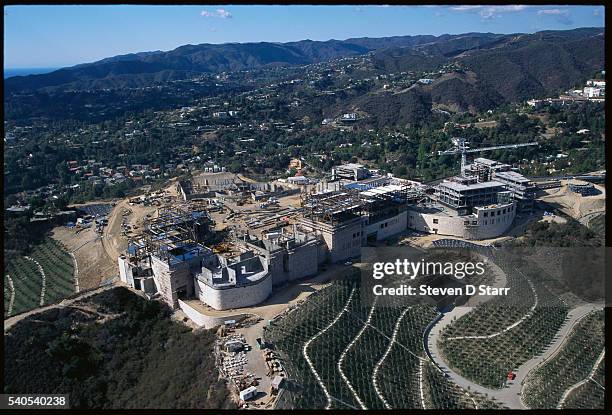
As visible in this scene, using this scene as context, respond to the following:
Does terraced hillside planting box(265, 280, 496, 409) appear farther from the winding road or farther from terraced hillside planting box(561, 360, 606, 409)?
terraced hillside planting box(561, 360, 606, 409)

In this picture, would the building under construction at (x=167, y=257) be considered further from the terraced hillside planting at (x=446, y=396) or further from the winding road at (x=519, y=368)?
the terraced hillside planting at (x=446, y=396)

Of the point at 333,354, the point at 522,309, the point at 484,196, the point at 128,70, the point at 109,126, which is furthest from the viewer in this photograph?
the point at 128,70

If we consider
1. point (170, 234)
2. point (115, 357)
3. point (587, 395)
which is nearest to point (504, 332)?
point (587, 395)

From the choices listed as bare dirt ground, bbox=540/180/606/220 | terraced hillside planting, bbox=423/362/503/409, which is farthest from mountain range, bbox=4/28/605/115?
bare dirt ground, bbox=540/180/606/220

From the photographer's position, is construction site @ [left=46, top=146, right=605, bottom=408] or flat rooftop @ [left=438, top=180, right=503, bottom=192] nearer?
construction site @ [left=46, top=146, right=605, bottom=408]

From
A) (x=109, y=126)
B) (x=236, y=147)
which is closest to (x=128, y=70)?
(x=109, y=126)

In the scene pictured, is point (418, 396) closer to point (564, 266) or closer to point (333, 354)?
point (333, 354)

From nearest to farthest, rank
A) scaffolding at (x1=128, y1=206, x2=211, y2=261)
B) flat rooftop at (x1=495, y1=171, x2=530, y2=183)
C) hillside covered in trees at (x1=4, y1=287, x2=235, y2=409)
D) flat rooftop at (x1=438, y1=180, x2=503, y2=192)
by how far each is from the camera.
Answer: hillside covered in trees at (x1=4, y1=287, x2=235, y2=409), scaffolding at (x1=128, y1=206, x2=211, y2=261), flat rooftop at (x1=438, y1=180, x2=503, y2=192), flat rooftop at (x1=495, y1=171, x2=530, y2=183)
